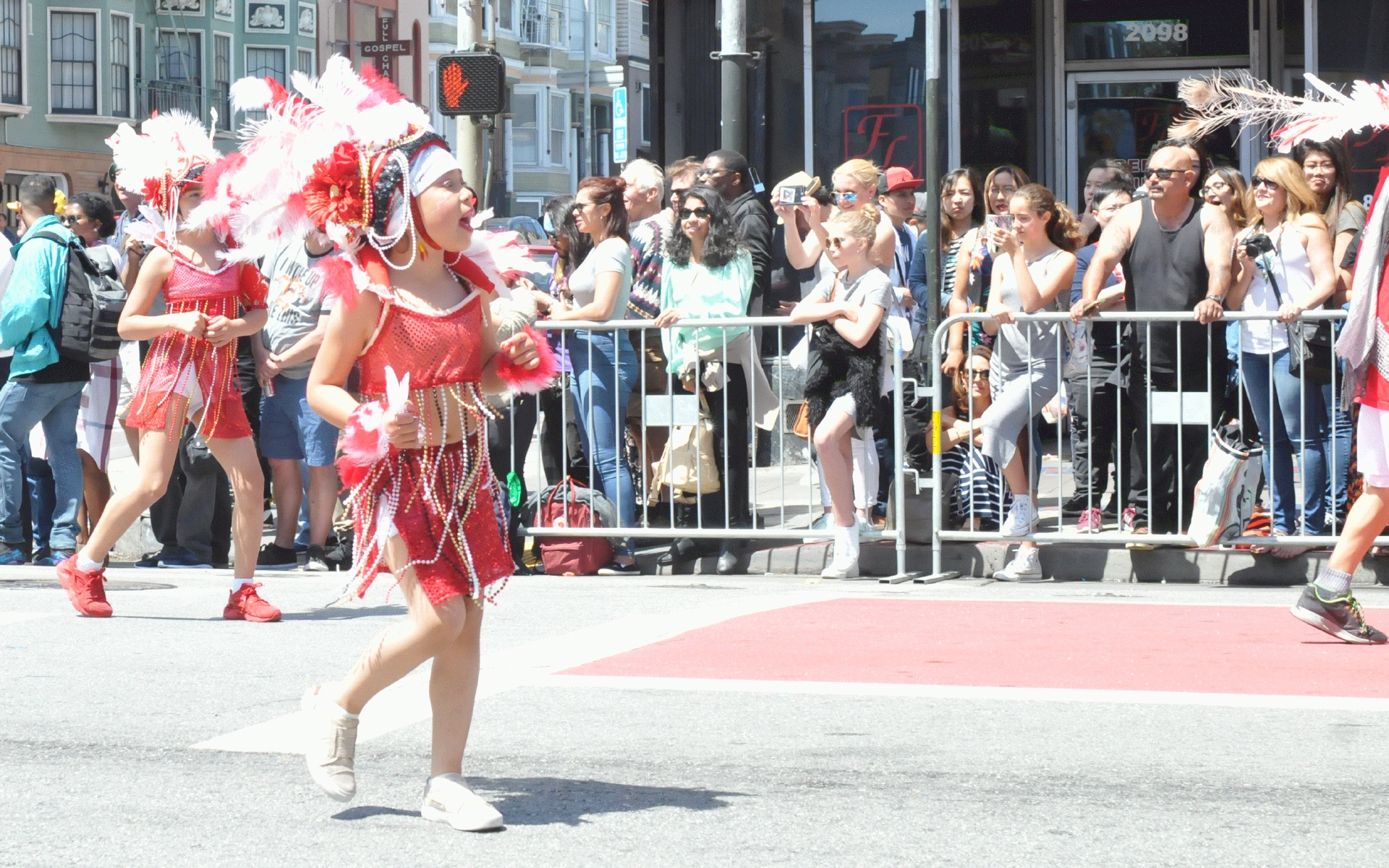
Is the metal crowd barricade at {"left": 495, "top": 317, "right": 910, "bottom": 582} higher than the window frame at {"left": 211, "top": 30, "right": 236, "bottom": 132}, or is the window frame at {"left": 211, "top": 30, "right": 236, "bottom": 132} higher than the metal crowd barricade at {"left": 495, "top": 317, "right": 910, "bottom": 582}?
the window frame at {"left": 211, "top": 30, "right": 236, "bottom": 132}

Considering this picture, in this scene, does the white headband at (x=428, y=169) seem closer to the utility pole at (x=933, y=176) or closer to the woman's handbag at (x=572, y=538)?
the woman's handbag at (x=572, y=538)

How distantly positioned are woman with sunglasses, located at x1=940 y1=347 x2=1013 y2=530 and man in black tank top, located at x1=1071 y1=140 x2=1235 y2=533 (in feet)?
2.17

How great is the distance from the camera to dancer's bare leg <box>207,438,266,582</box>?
8.21 m

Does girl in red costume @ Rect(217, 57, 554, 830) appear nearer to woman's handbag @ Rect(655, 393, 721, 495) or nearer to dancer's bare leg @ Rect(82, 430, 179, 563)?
dancer's bare leg @ Rect(82, 430, 179, 563)

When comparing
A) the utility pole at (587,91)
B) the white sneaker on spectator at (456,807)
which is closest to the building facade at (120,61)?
the utility pole at (587,91)

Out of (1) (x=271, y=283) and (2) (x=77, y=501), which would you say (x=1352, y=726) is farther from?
(2) (x=77, y=501)

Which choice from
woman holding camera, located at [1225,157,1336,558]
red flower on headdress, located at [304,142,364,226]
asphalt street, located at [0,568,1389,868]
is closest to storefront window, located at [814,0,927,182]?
woman holding camera, located at [1225,157,1336,558]

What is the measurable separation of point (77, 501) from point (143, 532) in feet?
2.65

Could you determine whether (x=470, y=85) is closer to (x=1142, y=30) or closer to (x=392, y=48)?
(x=1142, y=30)

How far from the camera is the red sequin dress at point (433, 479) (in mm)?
4977

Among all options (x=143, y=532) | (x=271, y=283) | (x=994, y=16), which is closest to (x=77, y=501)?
(x=143, y=532)

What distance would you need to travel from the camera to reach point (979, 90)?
51.4ft

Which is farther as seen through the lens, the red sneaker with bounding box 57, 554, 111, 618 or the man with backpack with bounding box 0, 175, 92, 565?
the man with backpack with bounding box 0, 175, 92, 565

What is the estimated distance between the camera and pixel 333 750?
16.3ft
